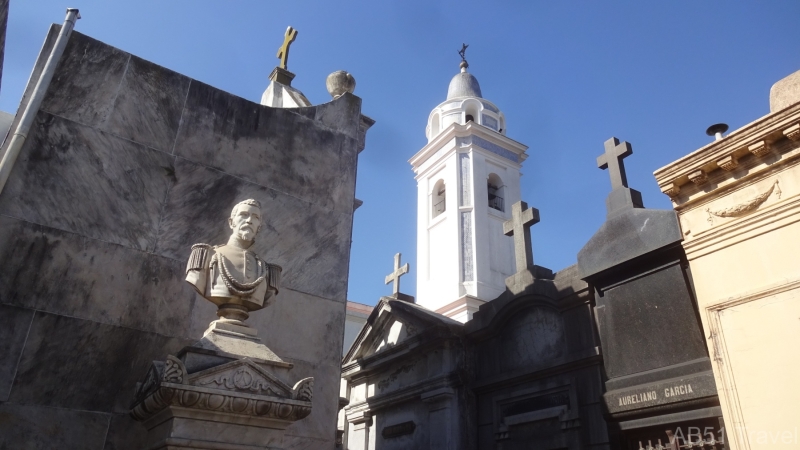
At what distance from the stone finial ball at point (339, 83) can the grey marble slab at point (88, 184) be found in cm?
264

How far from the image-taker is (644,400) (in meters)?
6.57

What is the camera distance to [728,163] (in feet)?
20.7

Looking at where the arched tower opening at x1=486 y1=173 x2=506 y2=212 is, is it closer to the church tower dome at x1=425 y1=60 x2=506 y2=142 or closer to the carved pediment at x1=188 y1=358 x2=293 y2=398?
the church tower dome at x1=425 y1=60 x2=506 y2=142

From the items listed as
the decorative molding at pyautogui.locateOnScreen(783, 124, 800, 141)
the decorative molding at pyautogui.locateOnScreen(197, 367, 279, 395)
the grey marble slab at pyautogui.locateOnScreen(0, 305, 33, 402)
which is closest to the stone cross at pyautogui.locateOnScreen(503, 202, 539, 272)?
the decorative molding at pyautogui.locateOnScreen(783, 124, 800, 141)

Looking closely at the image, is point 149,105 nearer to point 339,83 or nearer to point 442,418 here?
point 339,83

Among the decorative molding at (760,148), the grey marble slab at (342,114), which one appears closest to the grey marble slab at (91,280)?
the grey marble slab at (342,114)

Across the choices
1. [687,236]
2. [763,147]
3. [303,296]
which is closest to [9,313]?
[303,296]

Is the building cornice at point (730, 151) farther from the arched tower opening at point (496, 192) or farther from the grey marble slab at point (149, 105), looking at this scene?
the arched tower opening at point (496, 192)

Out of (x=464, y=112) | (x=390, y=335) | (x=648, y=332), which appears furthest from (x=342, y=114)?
(x=464, y=112)

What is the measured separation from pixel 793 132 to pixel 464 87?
22849 millimetres

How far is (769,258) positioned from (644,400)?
2.07 meters

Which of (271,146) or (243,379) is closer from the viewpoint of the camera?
(243,379)

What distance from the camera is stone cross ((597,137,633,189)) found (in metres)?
8.07

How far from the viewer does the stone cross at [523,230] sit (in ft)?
31.4
